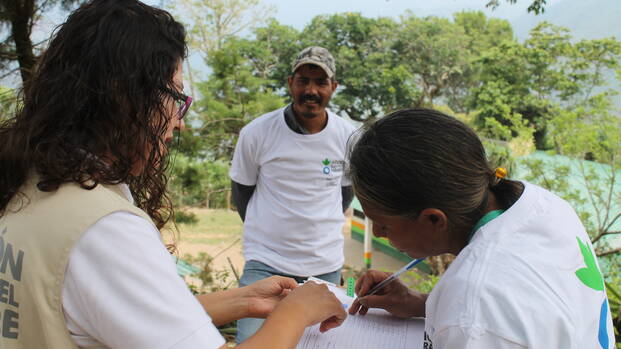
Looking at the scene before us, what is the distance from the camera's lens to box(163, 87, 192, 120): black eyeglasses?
3.47 ft

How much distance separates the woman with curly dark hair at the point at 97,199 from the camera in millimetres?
821

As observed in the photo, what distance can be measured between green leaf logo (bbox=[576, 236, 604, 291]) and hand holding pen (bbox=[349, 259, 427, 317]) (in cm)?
50

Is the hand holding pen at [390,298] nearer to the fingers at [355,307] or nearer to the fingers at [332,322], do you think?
the fingers at [355,307]

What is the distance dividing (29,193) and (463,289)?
856 mm

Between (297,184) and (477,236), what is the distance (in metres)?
1.79

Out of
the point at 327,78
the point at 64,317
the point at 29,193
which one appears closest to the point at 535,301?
the point at 64,317

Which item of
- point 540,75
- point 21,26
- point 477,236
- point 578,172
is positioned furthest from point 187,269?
point 540,75

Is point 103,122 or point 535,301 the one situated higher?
point 103,122

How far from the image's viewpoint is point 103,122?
992 mm

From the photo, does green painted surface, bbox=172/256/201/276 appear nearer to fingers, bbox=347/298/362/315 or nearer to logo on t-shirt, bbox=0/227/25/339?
fingers, bbox=347/298/362/315

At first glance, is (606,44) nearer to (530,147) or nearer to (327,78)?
(530,147)

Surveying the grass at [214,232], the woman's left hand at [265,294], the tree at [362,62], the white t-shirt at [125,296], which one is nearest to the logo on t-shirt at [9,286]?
the white t-shirt at [125,296]

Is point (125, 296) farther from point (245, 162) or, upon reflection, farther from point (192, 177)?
point (192, 177)

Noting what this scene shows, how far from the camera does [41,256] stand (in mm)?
835
